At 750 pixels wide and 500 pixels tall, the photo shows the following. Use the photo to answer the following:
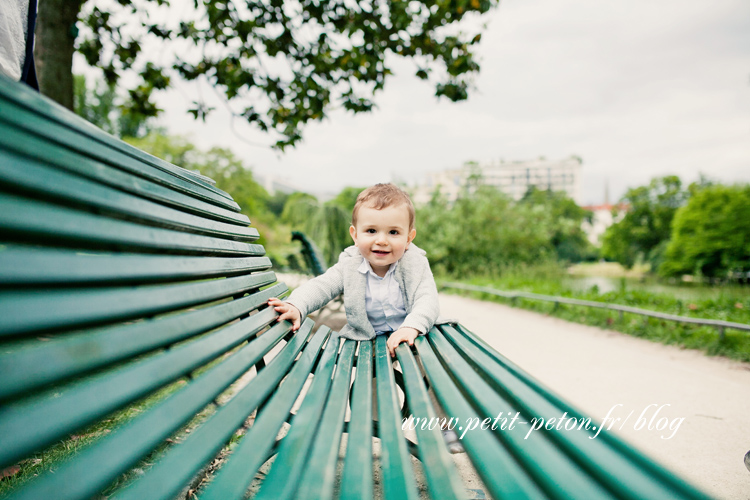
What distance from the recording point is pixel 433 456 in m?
0.73

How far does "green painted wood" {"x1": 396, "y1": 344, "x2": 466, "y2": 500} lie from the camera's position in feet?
2.09

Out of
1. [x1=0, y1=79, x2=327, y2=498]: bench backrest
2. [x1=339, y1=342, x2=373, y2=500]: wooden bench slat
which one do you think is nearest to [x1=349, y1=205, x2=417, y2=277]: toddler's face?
[x1=339, y1=342, x2=373, y2=500]: wooden bench slat

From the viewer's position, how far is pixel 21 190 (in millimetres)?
559

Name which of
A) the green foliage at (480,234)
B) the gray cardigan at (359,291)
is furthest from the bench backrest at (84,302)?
the green foliage at (480,234)

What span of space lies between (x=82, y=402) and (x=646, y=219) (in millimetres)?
42824

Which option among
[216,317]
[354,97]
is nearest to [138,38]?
[354,97]

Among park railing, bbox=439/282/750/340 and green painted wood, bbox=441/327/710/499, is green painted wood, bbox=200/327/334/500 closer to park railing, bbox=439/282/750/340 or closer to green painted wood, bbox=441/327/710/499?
green painted wood, bbox=441/327/710/499

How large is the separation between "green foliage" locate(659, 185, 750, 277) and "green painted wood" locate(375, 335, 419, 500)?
2189 centimetres

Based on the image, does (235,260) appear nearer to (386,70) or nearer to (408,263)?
(408,263)

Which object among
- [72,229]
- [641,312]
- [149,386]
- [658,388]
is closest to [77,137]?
[72,229]

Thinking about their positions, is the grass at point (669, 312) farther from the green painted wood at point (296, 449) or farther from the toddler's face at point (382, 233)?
the green painted wood at point (296, 449)

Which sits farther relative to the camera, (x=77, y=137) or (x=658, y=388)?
(x=658, y=388)

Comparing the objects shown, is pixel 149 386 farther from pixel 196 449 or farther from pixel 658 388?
pixel 658 388

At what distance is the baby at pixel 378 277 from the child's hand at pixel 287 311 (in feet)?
0.24
